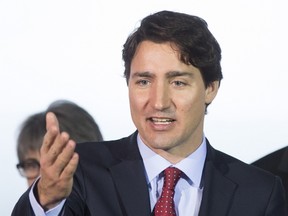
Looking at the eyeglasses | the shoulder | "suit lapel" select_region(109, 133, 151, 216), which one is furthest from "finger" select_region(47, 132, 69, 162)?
the eyeglasses

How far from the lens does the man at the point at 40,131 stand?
2.75 m

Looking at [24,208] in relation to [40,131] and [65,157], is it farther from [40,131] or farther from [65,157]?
[40,131]

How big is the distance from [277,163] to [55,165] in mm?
1787

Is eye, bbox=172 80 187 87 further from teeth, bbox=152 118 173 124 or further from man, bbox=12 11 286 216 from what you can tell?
teeth, bbox=152 118 173 124

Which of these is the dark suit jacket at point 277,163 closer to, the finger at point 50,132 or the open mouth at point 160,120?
the open mouth at point 160,120

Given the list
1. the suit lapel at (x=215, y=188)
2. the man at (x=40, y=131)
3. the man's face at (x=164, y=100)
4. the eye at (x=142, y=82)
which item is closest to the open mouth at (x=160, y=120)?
the man's face at (x=164, y=100)

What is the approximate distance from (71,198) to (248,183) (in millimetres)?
573

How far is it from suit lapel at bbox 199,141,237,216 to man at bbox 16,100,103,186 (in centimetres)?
56

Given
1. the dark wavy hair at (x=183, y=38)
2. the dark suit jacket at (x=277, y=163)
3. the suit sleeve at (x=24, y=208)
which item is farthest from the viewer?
the dark suit jacket at (x=277, y=163)

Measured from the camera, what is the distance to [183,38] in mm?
2393

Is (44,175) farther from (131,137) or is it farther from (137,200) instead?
(131,137)

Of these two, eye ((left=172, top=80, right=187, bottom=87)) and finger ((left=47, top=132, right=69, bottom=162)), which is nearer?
finger ((left=47, top=132, right=69, bottom=162))

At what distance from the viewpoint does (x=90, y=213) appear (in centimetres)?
224

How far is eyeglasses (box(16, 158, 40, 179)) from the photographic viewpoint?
273 centimetres
